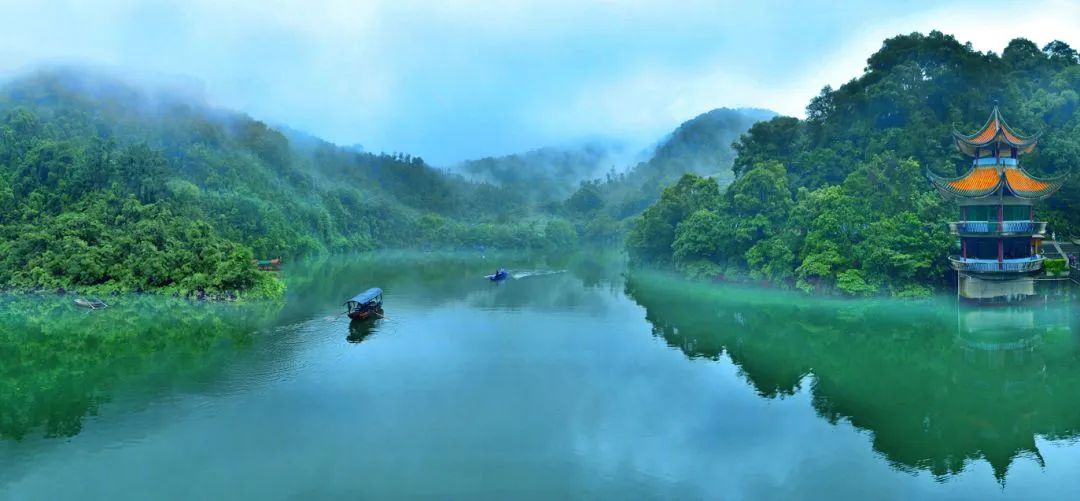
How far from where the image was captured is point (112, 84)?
84.0 m

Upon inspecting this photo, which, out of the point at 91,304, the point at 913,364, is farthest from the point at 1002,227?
the point at 91,304

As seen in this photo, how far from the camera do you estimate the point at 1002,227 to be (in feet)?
86.2

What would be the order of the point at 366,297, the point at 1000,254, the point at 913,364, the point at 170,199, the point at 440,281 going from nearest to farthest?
the point at 913,364 < the point at 1000,254 < the point at 366,297 < the point at 170,199 < the point at 440,281

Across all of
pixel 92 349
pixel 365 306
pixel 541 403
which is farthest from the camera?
pixel 365 306

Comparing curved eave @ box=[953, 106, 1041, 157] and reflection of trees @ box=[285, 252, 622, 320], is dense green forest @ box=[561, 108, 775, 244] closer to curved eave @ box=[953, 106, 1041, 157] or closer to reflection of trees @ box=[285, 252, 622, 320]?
reflection of trees @ box=[285, 252, 622, 320]

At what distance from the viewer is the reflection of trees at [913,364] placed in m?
14.2

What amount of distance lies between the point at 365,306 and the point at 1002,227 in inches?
1023

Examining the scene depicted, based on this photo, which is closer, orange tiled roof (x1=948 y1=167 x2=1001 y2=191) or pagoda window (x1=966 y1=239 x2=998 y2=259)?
orange tiled roof (x1=948 y1=167 x2=1001 y2=191)

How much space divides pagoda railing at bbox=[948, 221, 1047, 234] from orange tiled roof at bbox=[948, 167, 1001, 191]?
1.44m

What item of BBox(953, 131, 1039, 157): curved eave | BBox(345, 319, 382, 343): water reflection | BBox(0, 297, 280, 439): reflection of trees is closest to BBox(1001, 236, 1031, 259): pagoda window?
BBox(953, 131, 1039, 157): curved eave

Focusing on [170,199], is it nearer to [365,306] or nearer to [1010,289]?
[365,306]

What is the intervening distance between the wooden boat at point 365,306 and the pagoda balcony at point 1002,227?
24.8 meters

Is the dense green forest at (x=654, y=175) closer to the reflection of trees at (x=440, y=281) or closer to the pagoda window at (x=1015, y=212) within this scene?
the reflection of trees at (x=440, y=281)

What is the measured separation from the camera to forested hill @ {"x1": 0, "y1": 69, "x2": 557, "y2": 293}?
33.6 m
